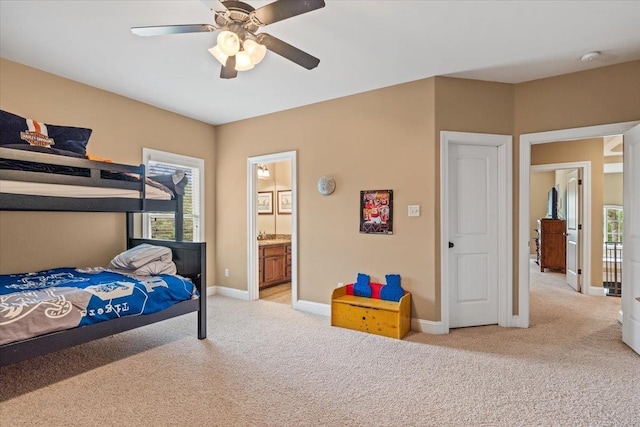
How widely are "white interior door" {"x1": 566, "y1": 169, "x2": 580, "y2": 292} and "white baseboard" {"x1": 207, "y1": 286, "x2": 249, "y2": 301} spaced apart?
16.5ft

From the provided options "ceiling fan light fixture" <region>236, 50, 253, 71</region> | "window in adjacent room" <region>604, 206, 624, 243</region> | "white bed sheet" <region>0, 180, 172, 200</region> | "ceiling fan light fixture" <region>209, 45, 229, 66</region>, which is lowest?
"window in adjacent room" <region>604, 206, 624, 243</region>

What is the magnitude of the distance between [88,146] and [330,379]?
339cm

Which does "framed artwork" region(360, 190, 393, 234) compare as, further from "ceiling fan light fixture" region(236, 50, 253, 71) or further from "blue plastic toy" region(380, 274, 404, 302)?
"ceiling fan light fixture" region(236, 50, 253, 71)

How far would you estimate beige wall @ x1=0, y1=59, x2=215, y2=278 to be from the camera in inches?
119

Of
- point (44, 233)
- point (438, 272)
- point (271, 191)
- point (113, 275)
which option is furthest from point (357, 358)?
point (271, 191)

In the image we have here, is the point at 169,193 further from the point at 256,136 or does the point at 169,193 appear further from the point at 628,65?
the point at 628,65

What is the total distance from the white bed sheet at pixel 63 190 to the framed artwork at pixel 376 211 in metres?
2.22

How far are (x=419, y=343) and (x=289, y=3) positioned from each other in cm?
287

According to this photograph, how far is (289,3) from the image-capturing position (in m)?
1.66

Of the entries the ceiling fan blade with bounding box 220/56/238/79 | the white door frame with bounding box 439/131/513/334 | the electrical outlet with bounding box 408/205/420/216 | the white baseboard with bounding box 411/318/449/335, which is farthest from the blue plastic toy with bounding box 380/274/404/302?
the ceiling fan blade with bounding box 220/56/238/79

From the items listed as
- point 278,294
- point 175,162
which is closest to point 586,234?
point 278,294

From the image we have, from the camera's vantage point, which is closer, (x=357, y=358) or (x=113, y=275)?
(x=357, y=358)

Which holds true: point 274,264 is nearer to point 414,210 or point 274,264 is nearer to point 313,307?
point 313,307

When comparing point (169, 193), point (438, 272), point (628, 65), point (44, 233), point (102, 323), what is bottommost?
point (102, 323)
